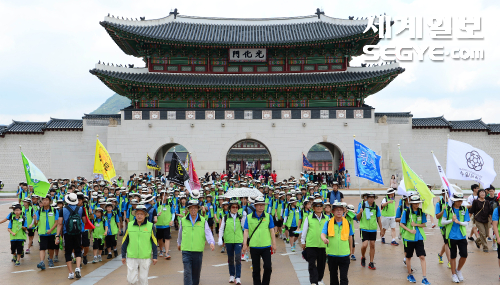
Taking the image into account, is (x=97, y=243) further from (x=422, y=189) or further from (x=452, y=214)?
(x=452, y=214)

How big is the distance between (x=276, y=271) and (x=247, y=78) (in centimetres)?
2242

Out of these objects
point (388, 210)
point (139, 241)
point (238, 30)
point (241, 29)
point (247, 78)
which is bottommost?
point (388, 210)

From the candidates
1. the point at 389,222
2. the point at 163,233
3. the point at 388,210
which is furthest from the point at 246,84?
the point at 163,233

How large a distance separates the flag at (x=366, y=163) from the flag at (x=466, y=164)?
2514 millimetres

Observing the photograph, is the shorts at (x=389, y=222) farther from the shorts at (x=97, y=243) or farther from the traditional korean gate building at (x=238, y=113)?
the traditional korean gate building at (x=238, y=113)

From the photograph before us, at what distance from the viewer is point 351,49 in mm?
30453

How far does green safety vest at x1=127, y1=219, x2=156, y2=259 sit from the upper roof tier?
23.7m

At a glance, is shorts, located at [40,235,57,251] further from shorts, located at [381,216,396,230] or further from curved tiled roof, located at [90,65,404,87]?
curved tiled roof, located at [90,65,404,87]

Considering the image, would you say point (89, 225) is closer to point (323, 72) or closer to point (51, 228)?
point (51, 228)

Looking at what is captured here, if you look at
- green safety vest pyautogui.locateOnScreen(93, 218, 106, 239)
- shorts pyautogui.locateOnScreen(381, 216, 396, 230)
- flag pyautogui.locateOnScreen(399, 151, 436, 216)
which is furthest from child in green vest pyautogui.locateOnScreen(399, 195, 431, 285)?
green safety vest pyautogui.locateOnScreen(93, 218, 106, 239)

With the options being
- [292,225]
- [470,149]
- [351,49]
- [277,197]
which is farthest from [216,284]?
[351,49]

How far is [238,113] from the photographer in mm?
29516

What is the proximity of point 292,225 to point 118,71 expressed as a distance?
22249 mm

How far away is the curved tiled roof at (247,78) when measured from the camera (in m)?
28.4
